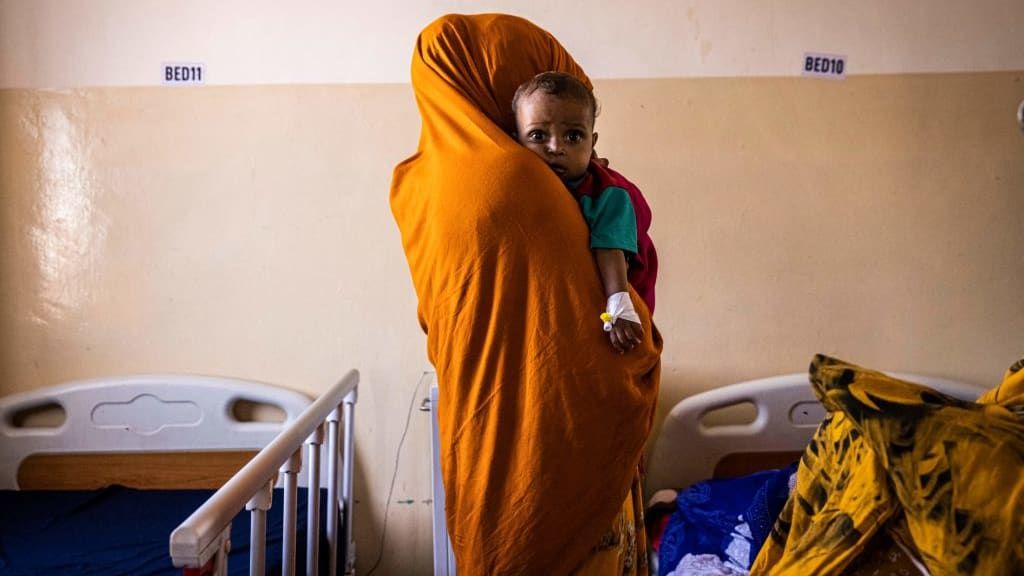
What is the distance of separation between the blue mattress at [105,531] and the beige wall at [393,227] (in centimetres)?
33

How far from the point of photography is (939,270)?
200cm

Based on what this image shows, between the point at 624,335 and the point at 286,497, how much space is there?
649mm

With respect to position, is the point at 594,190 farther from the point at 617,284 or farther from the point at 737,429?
the point at 737,429

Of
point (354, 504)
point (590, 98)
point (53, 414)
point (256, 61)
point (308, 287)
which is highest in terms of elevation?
point (256, 61)

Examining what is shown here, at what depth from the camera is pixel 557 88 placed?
3.64 ft

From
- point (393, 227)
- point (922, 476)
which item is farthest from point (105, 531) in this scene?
point (922, 476)

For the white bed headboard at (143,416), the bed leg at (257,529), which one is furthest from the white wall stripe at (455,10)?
the bed leg at (257,529)

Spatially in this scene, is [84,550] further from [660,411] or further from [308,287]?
[660,411]

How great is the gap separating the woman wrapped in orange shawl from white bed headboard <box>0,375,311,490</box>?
3.36 feet

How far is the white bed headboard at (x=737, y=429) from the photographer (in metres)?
1.93

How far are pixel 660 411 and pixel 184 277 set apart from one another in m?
1.32

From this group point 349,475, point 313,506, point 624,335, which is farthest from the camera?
point 349,475

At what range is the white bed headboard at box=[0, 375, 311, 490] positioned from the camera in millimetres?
1945

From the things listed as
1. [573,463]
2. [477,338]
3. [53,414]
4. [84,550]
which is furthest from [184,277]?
[573,463]
